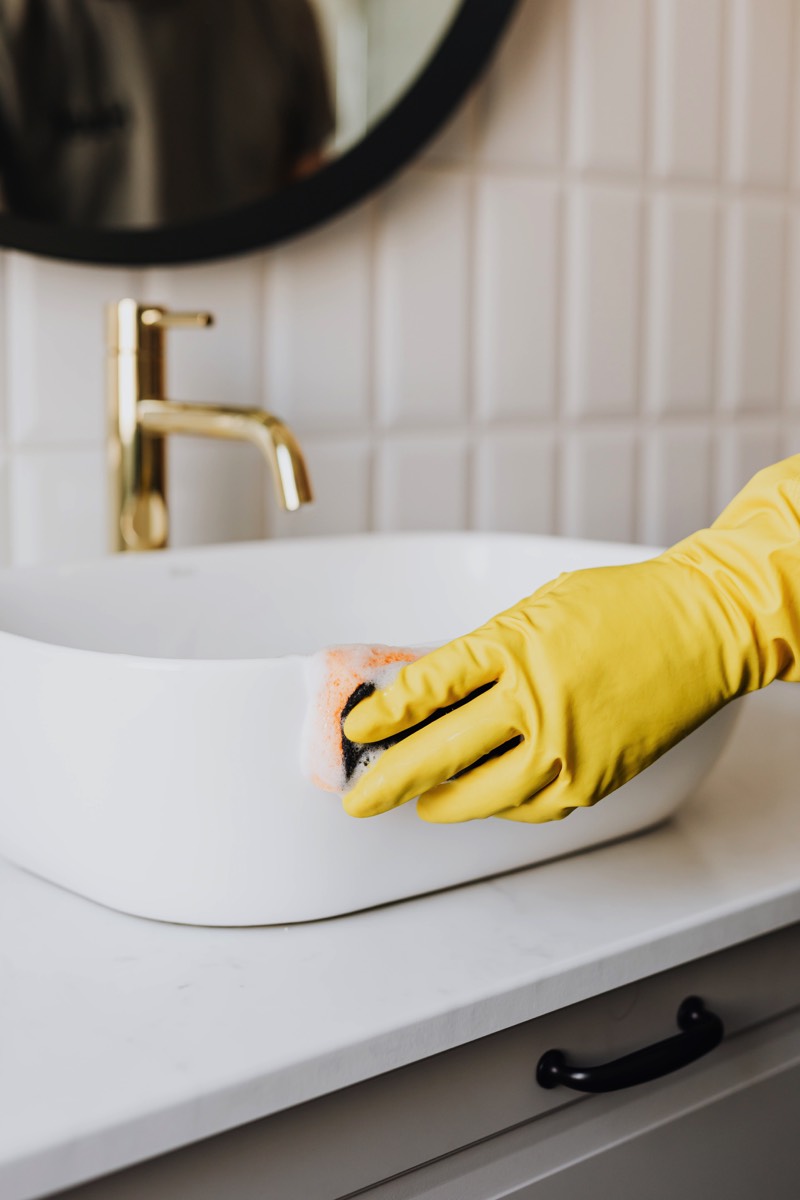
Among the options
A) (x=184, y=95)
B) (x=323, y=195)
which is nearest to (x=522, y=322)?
(x=323, y=195)

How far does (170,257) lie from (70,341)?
0.09 meters

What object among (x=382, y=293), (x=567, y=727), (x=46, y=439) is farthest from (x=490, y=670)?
(x=382, y=293)

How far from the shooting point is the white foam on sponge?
1.47 ft

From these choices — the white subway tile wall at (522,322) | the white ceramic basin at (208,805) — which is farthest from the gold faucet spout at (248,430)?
the white ceramic basin at (208,805)

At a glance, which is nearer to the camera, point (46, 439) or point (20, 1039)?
point (20, 1039)

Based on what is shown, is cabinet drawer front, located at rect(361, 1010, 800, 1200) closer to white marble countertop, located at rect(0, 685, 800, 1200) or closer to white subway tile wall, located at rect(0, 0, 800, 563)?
white marble countertop, located at rect(0, 685, 800, 1200)

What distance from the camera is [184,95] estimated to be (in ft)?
2.94

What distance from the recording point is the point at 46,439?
0.89 m

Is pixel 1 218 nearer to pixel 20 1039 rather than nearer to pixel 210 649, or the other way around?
pixel 210 649

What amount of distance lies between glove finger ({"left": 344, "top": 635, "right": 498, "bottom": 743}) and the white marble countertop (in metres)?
0.10

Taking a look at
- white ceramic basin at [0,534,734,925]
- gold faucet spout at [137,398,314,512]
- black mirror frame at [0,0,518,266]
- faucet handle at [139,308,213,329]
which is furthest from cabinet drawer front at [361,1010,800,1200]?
black mirror frame at [0,0,518,266]

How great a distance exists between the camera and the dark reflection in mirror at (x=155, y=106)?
831mm

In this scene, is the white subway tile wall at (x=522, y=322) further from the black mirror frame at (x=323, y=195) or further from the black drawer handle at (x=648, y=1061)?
the black drawer handle at (x=648, y=1061)

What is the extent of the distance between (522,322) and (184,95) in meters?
0.36
